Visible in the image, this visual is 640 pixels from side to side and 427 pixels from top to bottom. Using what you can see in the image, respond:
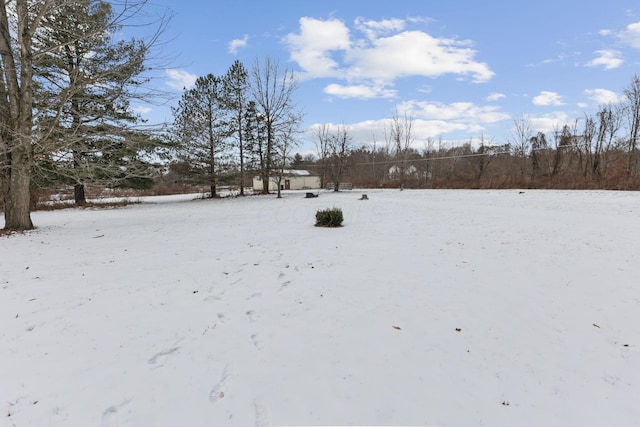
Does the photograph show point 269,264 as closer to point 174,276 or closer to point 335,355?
point 174,276

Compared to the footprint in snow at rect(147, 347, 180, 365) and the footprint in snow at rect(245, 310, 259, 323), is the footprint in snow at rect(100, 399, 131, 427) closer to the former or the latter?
the footprint in snow at rect(147, 347, 180, 365)

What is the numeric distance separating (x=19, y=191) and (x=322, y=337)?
9974 millimetres

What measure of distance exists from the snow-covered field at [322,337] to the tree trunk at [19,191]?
11.3ft

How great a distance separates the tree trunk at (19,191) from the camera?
306 inches

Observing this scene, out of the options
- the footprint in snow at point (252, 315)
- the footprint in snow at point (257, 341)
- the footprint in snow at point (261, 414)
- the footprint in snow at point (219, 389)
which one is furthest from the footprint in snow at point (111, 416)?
the footprint in snow at point (252, 315)

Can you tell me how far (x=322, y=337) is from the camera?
3107 millimetres

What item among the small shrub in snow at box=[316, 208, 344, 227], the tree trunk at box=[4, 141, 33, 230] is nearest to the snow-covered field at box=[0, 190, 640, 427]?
the small shrub in snow at box=[316, 208, 344, 227]

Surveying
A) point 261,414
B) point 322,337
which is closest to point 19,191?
point 322,337

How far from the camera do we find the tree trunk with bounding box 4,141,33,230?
7.77 m

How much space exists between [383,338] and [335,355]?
0.58m

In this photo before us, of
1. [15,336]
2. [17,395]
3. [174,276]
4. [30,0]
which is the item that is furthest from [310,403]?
[30,0]

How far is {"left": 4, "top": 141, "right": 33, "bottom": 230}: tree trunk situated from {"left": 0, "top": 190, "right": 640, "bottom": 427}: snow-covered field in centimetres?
345

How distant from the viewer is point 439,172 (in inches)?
1598

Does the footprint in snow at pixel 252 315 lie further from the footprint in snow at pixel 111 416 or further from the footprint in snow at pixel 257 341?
the footprint in snow at pixel 111 416
